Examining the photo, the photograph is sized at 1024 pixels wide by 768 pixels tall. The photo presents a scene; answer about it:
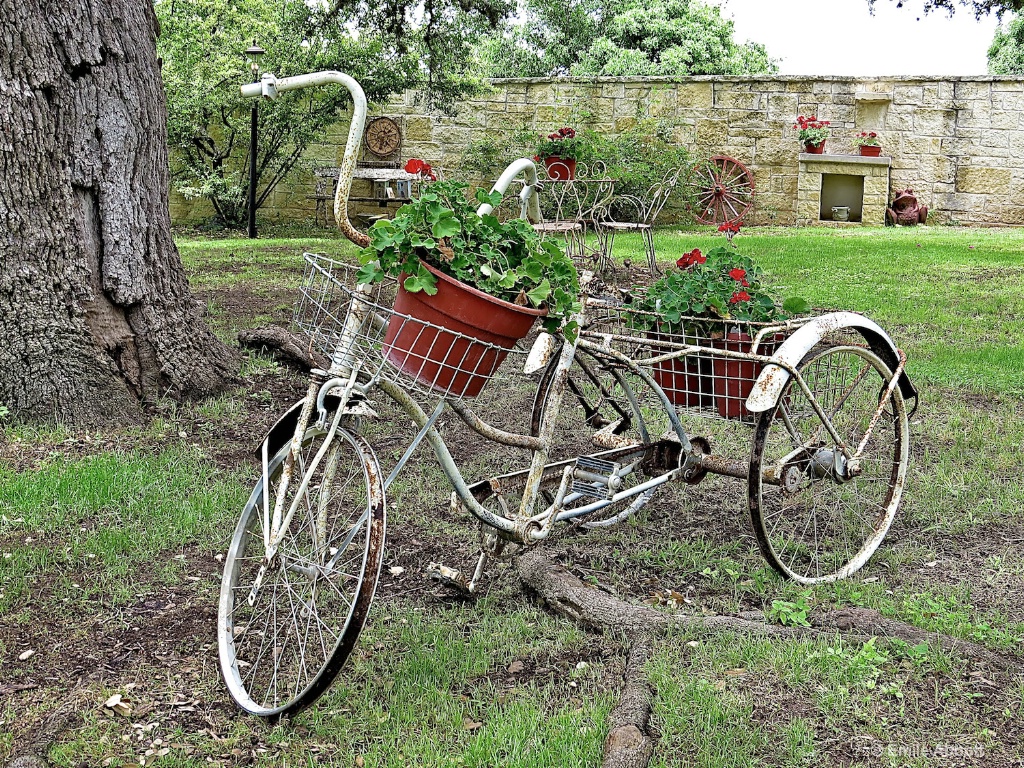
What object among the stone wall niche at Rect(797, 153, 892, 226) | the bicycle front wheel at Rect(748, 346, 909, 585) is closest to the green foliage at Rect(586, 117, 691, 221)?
the stone wall niche at Rect(797, 153, 892, 226)

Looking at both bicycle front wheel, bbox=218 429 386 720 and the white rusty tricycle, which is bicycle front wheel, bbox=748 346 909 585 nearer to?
the white rusty tricycle

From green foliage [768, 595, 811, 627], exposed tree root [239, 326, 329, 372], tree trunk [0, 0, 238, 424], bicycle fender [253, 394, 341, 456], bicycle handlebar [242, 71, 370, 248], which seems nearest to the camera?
bicycle handlebar [242, 71, 370, 248]

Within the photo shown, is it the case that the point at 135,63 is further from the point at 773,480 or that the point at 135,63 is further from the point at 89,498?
the point at 773,480

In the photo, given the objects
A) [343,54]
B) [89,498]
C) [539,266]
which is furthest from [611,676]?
[343,54]

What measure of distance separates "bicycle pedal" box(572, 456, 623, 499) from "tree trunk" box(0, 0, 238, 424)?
233cm

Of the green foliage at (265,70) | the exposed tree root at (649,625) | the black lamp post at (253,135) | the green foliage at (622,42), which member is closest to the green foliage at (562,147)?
the green foliage at (265,70)

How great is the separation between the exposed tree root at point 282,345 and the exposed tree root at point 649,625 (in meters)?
2.63

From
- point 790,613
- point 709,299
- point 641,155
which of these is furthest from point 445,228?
point 641,155

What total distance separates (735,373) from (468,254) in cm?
131

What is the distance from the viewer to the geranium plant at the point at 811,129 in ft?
43.3

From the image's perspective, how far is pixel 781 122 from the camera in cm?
1367

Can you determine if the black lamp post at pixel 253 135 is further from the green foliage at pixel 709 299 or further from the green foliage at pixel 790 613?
the green foliage at pixel 790 613

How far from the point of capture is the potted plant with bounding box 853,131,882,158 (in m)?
13.6

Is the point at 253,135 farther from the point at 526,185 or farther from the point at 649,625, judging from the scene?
the point at 649,625
